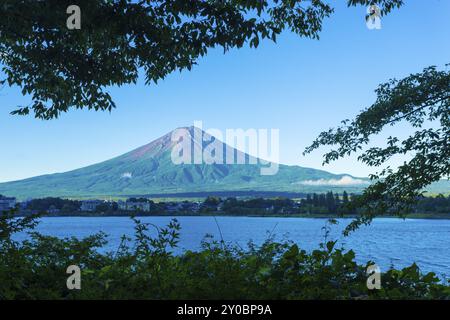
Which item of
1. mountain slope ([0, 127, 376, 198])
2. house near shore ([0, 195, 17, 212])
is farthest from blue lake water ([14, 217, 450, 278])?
mountain slope ([0, 127, 376, 198])

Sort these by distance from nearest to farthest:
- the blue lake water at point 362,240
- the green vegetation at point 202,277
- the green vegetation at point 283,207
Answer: the green vegetation at point 202,277 < the green vegetation at point 283,207 < the blue lake water at point 362,240

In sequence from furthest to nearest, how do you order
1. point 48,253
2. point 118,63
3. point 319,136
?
point 319,136 → point 118,63 → point 48,253

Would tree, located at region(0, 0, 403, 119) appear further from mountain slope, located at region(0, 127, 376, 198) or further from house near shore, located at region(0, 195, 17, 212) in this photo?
mountain slope, located at region(0, 127, 376, 198)

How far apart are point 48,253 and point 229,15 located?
4722 millimetres

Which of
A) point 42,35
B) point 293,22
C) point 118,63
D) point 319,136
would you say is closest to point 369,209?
point 319,136

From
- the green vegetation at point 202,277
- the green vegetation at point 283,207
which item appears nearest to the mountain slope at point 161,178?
the green vegetation at point 283,207

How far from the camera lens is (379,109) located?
447 inches

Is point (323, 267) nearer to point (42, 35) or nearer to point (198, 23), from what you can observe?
point (198, 23)

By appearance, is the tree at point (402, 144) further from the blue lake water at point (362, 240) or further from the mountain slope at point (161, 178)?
the mountain slope at point (161, 178)

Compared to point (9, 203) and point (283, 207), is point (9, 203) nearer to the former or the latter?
point (9, 203)

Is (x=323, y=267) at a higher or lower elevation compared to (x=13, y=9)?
lower

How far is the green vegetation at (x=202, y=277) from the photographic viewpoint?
559 centimetres

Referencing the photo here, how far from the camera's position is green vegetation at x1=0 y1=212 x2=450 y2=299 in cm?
559

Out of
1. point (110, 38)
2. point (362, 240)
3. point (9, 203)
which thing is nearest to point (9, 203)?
point (9, 203)
